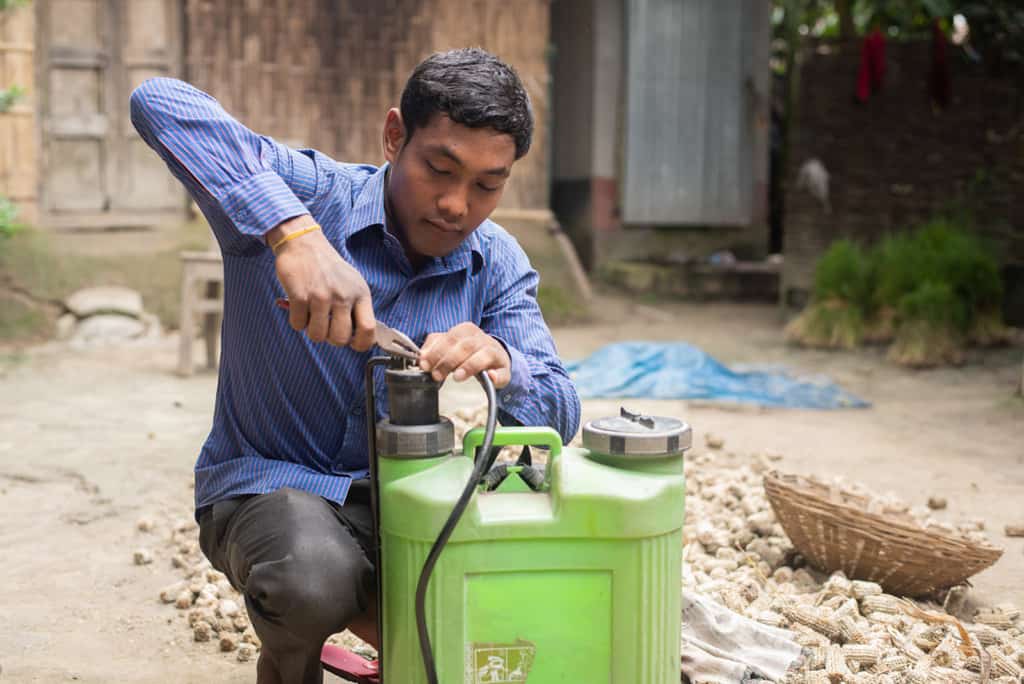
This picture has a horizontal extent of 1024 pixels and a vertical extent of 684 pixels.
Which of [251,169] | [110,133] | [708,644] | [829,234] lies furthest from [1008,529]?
[110,133]

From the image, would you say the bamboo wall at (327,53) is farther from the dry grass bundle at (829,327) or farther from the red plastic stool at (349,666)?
the red plastic stool at (349,666)

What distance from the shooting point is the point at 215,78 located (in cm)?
830

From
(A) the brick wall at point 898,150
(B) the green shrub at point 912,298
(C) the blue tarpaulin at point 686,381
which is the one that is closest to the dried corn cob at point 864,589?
(C) the blue tarpaulin at point 686,381

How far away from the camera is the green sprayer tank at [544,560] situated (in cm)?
164

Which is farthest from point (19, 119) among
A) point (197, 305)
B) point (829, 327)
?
Result: point (829, 327)

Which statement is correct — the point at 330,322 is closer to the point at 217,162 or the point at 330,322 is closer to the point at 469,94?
the point at 217,162

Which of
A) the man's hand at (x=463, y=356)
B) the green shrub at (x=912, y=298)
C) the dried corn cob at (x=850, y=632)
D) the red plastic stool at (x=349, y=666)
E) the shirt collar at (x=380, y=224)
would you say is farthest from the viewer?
the green shrub at (x=912, y=298)

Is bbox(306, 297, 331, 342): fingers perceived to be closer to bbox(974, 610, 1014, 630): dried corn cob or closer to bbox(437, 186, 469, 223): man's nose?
bbox(437, 186, 469, 223): man's nose

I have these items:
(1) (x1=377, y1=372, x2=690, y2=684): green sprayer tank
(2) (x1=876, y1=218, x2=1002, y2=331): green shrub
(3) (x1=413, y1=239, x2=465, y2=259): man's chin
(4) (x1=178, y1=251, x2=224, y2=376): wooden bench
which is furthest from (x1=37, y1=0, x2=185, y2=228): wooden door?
(1) (x1=377, y1=372, x2=690, y2=684): green sprayer tank

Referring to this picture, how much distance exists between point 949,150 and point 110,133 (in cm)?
673

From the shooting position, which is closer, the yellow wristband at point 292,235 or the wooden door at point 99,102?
the yellow wristband at point 292,235

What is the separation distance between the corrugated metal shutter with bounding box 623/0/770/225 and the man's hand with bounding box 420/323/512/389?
29.7ft

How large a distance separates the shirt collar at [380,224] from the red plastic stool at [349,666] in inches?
32.6

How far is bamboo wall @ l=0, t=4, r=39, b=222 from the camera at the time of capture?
7590 mm
